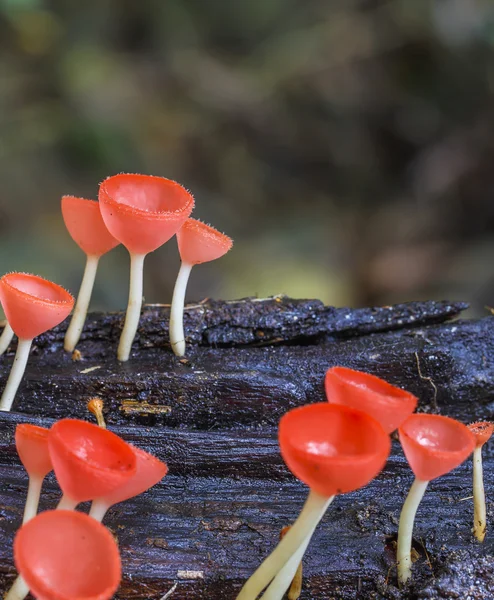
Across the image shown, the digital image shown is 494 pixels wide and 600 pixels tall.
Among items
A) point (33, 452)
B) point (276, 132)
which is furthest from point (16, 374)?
point (276, 132)

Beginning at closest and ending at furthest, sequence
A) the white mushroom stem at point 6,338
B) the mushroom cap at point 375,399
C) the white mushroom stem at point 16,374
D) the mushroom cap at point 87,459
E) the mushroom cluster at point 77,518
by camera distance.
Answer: the mushroom cluster at point 77,518, the mushroom cap at point 87,459, the mushroom cap at point 375,399, the white mushroom stem at point 16,374, the white mushroom stem at point 6,338

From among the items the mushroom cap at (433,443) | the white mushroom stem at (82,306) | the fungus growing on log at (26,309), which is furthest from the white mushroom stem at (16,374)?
the mushroom cap at (433,443)

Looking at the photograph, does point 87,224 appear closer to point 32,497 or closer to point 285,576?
point 32,497

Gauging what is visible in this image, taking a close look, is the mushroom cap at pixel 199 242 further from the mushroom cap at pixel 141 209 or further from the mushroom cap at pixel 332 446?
the mushroom cap at pixel 332 446

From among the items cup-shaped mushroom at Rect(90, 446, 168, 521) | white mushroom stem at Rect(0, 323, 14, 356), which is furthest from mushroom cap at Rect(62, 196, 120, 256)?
cup-shaped mushroom at Rect(90, 446, 168, 521)

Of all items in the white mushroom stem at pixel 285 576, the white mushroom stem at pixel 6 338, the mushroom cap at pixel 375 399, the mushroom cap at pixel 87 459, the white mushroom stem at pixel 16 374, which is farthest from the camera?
the white mushroom stem at pixel 6 338

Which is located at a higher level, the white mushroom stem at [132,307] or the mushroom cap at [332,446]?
the white mushroom stem at [132,307]
